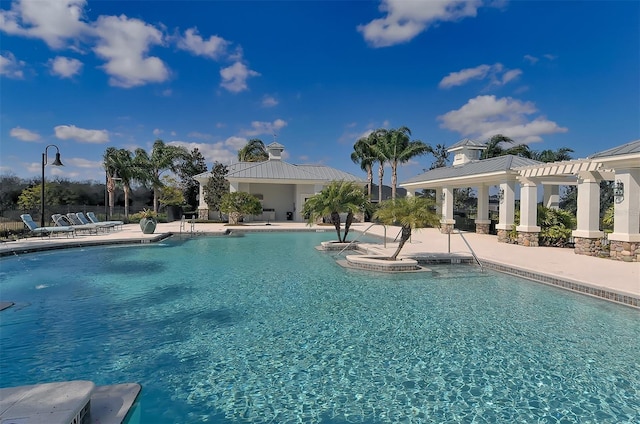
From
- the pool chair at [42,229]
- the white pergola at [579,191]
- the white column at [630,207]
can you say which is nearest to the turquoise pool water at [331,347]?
the white column at [630,207]

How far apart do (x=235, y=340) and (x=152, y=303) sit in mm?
2750

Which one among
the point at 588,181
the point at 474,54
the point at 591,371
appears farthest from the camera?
the point at 474,54

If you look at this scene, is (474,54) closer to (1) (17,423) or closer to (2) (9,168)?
(1) (17,423)

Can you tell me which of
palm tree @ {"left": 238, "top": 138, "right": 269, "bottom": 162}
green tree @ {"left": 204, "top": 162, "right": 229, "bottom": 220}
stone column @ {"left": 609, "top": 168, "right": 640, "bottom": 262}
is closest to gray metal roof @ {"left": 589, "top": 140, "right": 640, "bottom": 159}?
stone column @ {"left": 609, "top": 168, "right": 640, "bottom": 262}

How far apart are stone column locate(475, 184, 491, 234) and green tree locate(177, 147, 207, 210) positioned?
84.4 ft

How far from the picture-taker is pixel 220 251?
46.8 feet

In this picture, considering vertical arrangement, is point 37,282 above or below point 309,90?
below

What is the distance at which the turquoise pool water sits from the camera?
143 inches

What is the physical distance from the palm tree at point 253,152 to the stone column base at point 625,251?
3387 centimetres

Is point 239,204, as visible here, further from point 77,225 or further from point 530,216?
point 530,216

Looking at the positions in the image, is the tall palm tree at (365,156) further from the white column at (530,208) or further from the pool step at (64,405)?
the pool step at (64,405)

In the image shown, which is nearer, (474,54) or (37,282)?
(37,282)

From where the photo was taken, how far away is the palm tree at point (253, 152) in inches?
1582

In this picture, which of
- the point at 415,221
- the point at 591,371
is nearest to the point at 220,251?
the point at 415,221
